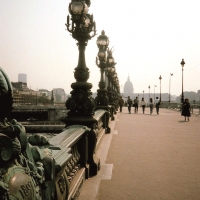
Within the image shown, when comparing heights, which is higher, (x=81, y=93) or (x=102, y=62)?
(x=102, y=62)

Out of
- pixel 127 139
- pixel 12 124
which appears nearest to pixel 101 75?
pixel 127 139

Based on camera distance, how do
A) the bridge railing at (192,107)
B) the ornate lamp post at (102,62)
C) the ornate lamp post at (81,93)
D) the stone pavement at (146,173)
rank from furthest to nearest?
the bridge railing at (192,107), the ornate lamp post at (102,62), the ornate lamp post at (81,93), the stone pavement at (146,173)

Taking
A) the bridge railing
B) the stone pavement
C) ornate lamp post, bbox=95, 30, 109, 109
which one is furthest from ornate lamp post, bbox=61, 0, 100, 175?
the bridge railing

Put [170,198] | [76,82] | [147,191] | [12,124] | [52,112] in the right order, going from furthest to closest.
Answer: [52,112]
[76,82]
[147,191]
[170,198]
[12,124]

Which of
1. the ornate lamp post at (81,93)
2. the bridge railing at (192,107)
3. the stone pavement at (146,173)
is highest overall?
the ornate lamp post at (81,93)

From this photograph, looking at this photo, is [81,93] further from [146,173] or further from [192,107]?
[192,107]

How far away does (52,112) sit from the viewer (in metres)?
66.8

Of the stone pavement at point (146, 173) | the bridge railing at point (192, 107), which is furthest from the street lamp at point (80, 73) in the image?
the bridge railing at point (192, 107)

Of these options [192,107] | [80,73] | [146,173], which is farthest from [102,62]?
[192,107]

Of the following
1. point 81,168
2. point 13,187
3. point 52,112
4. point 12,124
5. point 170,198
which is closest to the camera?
point 13,187

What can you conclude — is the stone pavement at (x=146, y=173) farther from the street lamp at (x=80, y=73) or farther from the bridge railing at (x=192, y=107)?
Result: the bridge railing at (x=192, y=107)

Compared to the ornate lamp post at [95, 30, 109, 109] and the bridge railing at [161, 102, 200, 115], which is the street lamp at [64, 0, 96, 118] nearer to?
the ornate lamp post at [95, 30, 109, 109]

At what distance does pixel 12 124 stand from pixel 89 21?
5.15 m

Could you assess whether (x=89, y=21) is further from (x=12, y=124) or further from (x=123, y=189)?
(x=12, y=124)
